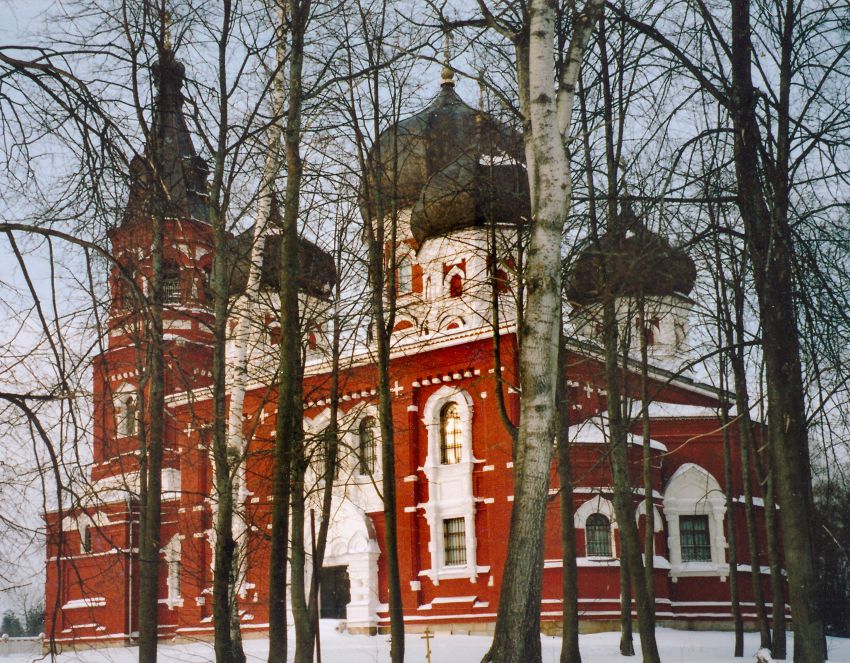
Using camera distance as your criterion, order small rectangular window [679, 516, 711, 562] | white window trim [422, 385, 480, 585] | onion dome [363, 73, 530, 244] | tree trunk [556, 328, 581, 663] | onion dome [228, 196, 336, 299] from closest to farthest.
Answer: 1. onion dome [228, 196, 336, 299]
2. onion dome [363, 73, 530, 244]
3. tree trunk [556, 328, 581, 663]
4. white window trim [422, 385, 480, 585]
5. small rectangular window [679, 516, 711, 562]

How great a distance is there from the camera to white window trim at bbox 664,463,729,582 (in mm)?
26859

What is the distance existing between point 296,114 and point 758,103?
4641mm

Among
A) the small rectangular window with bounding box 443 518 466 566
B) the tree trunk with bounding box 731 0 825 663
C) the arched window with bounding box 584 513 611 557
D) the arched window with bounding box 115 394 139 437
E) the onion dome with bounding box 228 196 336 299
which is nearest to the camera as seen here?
the arched window with bounding box 115 394 139 437

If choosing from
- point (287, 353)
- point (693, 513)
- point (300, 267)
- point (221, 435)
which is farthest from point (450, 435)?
point (287, 353)

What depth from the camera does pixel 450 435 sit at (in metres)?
26.6

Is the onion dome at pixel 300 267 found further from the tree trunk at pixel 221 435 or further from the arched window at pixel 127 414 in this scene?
the arched window at pixel 127 414

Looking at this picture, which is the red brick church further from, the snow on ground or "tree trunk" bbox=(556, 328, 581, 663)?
"tree trunk" bbox=(556, 328, 581, 663)

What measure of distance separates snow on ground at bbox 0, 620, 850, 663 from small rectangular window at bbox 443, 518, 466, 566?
76.1 inches

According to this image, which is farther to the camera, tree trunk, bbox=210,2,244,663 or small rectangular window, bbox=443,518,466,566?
small rectangular window, bbox=443,518,466,566

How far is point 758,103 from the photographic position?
9.27 m

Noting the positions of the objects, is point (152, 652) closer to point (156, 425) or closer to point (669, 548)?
point (156, 425)

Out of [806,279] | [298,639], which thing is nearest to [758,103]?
[806,279]

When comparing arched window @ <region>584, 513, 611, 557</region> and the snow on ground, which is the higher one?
arched window @ <region>584, 513, 611, 557</region>

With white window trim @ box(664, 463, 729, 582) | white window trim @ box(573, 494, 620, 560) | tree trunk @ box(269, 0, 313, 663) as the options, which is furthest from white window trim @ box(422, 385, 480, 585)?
tree trunk @ box(269, 0, 313, 663)
